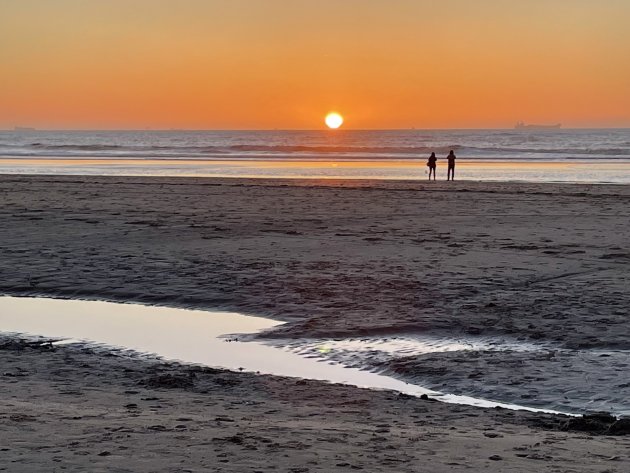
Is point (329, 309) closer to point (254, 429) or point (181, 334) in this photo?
point (181, 334)

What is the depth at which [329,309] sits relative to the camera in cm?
1200

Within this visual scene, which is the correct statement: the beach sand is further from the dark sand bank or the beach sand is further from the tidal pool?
the tidal pool

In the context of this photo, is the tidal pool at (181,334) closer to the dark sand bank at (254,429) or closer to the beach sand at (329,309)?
the beach sand at (329,309)

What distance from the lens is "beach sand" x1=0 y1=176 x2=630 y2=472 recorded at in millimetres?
5969

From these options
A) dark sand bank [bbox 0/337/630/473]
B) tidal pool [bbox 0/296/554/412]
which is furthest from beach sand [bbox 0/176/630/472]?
tidal pool [bbox 0/296/554/412]

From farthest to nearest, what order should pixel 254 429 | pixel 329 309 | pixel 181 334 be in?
pixel 329 309 < pixel 181 334 < pixel 254 429

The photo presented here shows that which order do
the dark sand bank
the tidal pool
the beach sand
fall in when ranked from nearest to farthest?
the dark sand bank → the beach sand → the tidal pool

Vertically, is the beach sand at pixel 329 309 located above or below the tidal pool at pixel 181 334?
above

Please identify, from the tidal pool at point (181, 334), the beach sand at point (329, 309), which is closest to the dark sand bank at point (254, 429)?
the beach sand at point (329, 309)

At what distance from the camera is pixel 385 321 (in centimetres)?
1127

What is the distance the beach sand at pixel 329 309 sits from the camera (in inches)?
235

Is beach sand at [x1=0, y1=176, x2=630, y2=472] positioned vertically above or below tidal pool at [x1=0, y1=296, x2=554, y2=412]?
above

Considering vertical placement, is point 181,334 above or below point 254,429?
below

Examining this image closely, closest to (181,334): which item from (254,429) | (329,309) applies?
(329,309)
